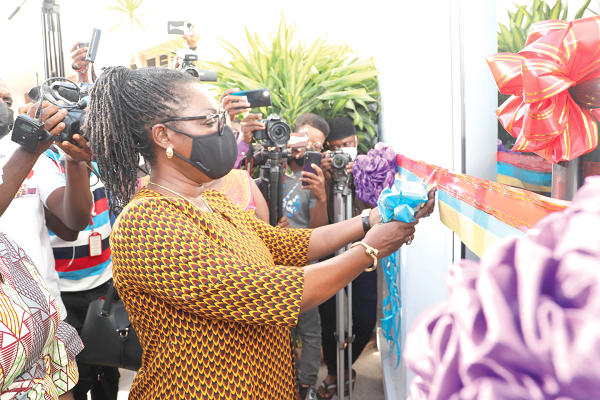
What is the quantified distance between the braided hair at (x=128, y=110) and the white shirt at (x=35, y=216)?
2.44 ft

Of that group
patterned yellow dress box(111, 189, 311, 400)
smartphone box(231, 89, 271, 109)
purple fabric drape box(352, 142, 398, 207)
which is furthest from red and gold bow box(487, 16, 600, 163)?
smartphone box(231, 89, 271, 109)

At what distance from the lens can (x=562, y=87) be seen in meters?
0.45

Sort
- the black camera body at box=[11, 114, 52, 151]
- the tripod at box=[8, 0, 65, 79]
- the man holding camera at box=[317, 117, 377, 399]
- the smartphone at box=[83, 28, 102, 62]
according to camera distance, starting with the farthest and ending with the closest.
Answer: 1. the man holding camera at box=[317, 117, 377, 399]
2. the tripod at box=[8, 0, 65, 79]
3. the smartphone at box=[83, 28, 102, 62]
4. the black camera body at box=[11, 114, 52, 151]

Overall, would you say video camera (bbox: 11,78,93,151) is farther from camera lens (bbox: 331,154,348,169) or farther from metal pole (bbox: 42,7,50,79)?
camera lens (bbox: 331,154,348,169)

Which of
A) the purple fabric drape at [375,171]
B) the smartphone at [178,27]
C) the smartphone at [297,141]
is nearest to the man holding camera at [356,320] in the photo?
the smartphone at [297,141]

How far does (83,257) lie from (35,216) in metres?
0.37

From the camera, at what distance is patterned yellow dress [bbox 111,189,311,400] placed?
1.00 metres

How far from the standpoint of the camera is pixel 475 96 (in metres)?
1.10

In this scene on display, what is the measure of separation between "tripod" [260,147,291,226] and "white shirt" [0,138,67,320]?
104 centimetres

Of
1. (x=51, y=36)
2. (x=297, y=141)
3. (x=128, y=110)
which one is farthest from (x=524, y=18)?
(x=51, y=36)

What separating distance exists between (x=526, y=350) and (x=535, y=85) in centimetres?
31

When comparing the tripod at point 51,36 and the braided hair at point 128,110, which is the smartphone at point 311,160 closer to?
the braided hair at point 128,110

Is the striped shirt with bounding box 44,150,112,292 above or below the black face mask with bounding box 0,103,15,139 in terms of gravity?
below

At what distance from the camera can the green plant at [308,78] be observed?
3867mm
